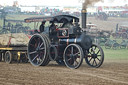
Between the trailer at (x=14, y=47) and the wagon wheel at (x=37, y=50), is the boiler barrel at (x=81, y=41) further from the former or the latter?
the trailer at (x=14, y=47)

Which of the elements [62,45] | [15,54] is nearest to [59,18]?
[62,45]

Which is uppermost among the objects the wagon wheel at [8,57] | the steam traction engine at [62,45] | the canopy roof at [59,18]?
the canopy roof at [59,18]

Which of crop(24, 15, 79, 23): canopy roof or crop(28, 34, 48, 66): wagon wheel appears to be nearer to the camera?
crop(28, 34, 48, 66): wagon wheel

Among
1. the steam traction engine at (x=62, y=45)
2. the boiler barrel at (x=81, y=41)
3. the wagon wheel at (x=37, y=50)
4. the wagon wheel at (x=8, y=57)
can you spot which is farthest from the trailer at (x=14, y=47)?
the boiler barrel at (x=81, y=41)

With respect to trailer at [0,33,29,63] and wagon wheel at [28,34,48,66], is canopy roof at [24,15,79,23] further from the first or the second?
trailer at [0,33,29,63]

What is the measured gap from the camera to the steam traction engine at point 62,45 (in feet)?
44.9

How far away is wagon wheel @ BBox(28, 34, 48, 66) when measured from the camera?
14.1 metres

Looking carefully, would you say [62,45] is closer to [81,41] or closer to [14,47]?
[81,41]

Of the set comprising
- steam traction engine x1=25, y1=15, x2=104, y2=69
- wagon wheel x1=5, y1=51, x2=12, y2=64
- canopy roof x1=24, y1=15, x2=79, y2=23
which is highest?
canopy roof x1=24, y1=15, x2=79, y2=23

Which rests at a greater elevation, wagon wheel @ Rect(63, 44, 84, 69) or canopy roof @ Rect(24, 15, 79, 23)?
canopy roof @ Rect(24, 15, 79, 23)

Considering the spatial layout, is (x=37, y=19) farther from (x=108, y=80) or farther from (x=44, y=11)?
(x=44, y=11)

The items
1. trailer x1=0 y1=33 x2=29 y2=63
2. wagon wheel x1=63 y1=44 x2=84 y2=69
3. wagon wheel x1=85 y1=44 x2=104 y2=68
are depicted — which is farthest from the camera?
trailer x1=0 y1=33 x2=29 y2=63

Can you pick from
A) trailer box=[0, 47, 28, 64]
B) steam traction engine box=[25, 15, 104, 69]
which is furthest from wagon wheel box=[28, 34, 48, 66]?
trailer box=[0, 47, 28, 64]

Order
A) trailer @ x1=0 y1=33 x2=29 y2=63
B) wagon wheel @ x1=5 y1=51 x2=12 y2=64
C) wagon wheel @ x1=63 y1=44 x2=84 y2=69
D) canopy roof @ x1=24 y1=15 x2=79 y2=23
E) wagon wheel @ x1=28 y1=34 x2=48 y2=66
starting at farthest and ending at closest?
trailer @ x1=0 y1=33 x2=29 y2=63, wagon wheel @ x1=5 y1=51 x2=12 y2=64, canopy roof @ x1=24 y1=15 x2=79 y2=23, wagon wheel @ x1=28 y1=34 x2=48 y2=66, wagon wheel @ x1=63 y1=44 x2=84 y2=69
